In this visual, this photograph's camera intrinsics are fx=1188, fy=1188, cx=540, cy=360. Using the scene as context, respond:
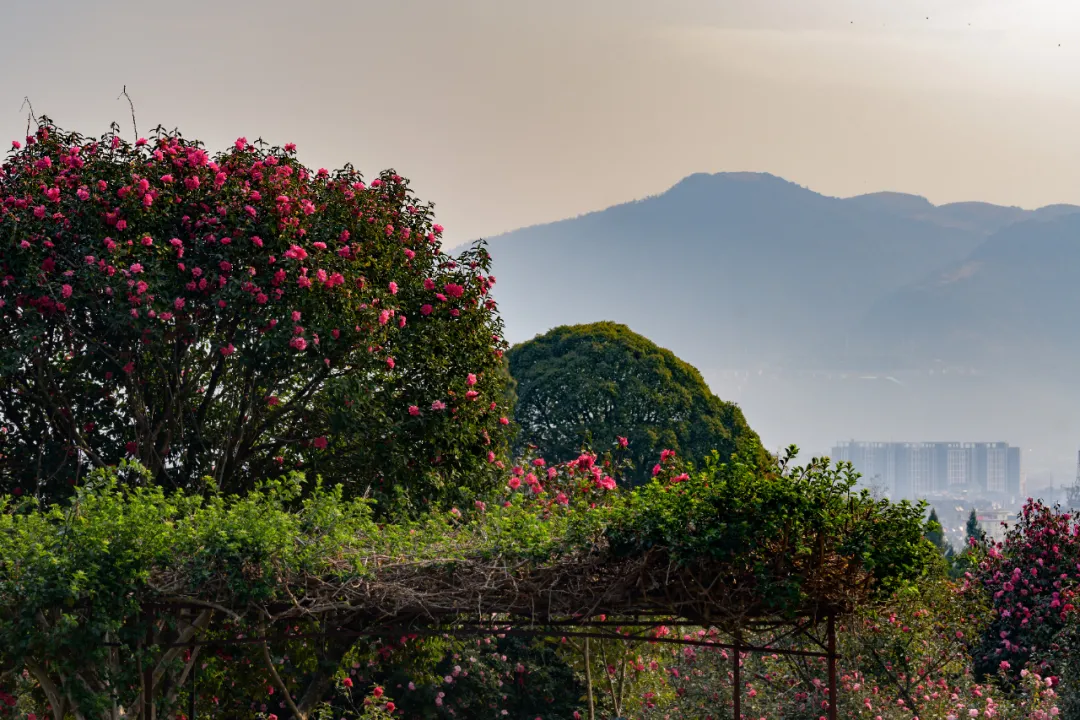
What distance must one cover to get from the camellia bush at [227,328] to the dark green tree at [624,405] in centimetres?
1189

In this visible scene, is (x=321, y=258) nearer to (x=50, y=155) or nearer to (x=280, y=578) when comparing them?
(x=50, y=155)

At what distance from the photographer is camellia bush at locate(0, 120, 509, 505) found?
29.4 feet

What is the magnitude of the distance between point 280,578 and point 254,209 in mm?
3886

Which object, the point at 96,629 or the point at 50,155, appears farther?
the point at 50,155

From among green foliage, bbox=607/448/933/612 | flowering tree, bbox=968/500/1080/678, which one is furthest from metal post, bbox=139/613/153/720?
flowering tree, bbox=968/500/1080/678

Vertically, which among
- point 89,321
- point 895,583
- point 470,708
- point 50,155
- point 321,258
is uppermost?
point 50,155

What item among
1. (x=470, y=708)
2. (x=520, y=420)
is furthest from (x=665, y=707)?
(x=520, y=420)

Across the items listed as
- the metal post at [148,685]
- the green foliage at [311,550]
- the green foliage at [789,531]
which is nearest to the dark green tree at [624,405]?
the metal post at [148,685]

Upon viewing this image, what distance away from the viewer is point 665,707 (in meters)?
10.5

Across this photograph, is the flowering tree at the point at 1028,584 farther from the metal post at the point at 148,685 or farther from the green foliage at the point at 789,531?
the metal post at the point at 148,685

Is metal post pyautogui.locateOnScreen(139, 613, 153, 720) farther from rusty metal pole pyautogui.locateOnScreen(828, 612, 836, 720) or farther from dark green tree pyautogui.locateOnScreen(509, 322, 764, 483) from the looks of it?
dark green tree pyautogui.locateOnScreen(509, 322, 764, 483)

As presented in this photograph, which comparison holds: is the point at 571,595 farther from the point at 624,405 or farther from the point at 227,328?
the point at 624,405

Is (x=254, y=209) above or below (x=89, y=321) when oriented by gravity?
above

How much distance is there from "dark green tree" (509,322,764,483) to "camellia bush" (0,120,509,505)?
11893 millimetres
